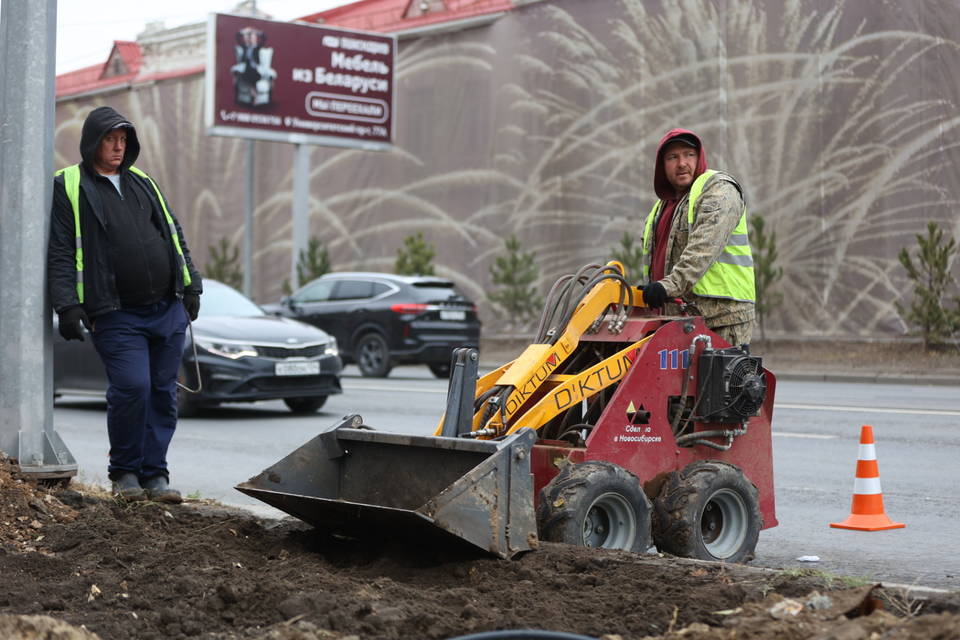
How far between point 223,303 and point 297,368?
70.4 inches

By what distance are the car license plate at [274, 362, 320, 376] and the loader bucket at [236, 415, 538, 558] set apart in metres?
7.71

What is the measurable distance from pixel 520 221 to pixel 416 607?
25534mm

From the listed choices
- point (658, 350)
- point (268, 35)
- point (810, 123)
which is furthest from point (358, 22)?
point (658, 350)

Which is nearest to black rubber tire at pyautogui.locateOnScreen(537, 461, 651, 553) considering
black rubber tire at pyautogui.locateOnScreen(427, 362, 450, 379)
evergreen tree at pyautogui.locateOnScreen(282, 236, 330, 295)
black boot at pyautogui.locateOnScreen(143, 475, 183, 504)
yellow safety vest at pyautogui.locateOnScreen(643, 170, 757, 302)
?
yellow safety vest at pyautogui.locateOnScreen(643, 170, 757, 302)

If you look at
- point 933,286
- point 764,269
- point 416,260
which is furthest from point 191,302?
point 416,260

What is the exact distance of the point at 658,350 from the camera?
19.9 feet

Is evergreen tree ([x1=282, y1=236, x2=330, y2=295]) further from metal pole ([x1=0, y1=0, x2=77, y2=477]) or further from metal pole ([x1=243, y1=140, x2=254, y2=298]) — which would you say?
metal pole ([x1=0, y1=0, x2=77, y2=477])

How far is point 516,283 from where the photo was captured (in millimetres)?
27922

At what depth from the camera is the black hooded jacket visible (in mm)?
6738

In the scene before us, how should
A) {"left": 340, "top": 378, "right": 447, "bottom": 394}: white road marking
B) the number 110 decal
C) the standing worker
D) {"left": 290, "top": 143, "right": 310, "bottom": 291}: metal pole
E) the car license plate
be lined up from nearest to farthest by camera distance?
the number 110 decal, the standing worker, the car license plate, {"left": 340, "top": 378, "right": 447, "bottom": 394}: white road marking, {"left": 290, "top": 143, "right": 310, "bottom": 291}: metal pole

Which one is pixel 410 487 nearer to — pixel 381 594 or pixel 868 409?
pixel 381 594

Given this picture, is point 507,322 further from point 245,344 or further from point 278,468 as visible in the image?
point 278,468

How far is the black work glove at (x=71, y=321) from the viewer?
662 cm

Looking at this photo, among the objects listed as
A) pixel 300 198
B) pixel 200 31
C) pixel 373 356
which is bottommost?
pixel 373 356
